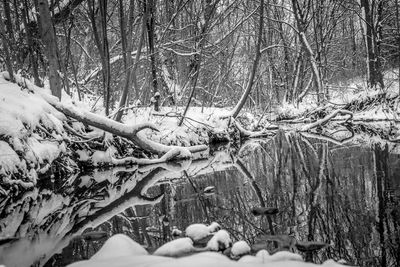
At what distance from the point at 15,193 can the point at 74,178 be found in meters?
1.07

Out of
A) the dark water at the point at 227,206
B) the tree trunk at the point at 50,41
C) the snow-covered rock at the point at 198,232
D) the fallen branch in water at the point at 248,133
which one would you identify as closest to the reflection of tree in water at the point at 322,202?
the dark water at the point at 227,206

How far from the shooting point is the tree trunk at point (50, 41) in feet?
20.4

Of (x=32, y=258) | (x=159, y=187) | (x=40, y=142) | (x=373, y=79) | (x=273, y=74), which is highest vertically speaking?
(x=273, y=74)

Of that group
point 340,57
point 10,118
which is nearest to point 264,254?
point 10,118

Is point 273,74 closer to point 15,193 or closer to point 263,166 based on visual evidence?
point 263,166

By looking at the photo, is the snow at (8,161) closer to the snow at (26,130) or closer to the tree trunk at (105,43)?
the snow at (26,130)

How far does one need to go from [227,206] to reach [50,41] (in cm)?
459

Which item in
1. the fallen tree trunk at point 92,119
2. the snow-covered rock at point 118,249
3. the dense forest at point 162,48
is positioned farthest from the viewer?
the dense forest at point 162,48

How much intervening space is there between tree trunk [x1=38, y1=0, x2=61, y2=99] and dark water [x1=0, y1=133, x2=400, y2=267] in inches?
72.1

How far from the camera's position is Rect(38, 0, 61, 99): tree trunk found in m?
6.23

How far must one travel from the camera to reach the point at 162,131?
324 inches

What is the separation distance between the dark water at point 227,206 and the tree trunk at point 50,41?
6.01 ft

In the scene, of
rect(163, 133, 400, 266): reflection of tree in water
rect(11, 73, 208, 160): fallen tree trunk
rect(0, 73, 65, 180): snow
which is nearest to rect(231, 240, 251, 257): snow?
rect(163, 133, 400, 266): reflection of tree in water

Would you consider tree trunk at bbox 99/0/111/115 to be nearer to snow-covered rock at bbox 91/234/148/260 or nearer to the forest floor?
the forest floor
